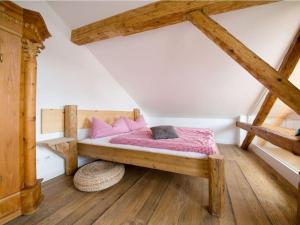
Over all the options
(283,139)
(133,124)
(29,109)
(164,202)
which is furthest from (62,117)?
(283,139)

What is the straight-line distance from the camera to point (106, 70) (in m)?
3.30

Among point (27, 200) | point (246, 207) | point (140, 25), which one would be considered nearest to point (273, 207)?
point (246, 207)

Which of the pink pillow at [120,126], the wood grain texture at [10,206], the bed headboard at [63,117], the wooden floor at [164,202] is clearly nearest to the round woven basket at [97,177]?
the wooden floor at [164,202]

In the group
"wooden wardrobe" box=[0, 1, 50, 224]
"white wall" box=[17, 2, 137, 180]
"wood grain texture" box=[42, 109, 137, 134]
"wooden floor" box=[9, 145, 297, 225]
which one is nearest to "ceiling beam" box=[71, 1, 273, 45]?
"white wall" box=[17, 2, 137, 180]

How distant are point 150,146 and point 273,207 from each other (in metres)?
1.41

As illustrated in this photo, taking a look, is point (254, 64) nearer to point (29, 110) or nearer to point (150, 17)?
point (150, 17)

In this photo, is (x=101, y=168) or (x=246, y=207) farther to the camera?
(x=101, y=168)

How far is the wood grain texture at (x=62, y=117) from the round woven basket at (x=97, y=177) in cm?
78

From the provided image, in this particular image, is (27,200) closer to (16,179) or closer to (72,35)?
(16,179)

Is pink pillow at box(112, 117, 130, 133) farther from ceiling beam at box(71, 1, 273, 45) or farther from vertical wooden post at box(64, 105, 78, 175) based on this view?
ceiling beam at box(71, 1, 273, 45)

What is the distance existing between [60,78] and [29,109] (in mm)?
1008

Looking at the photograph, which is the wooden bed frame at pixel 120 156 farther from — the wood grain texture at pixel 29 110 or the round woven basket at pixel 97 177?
the wood grain texture at pixel 29 110

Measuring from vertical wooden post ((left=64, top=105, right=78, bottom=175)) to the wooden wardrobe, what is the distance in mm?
665

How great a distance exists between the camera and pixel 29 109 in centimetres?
144
